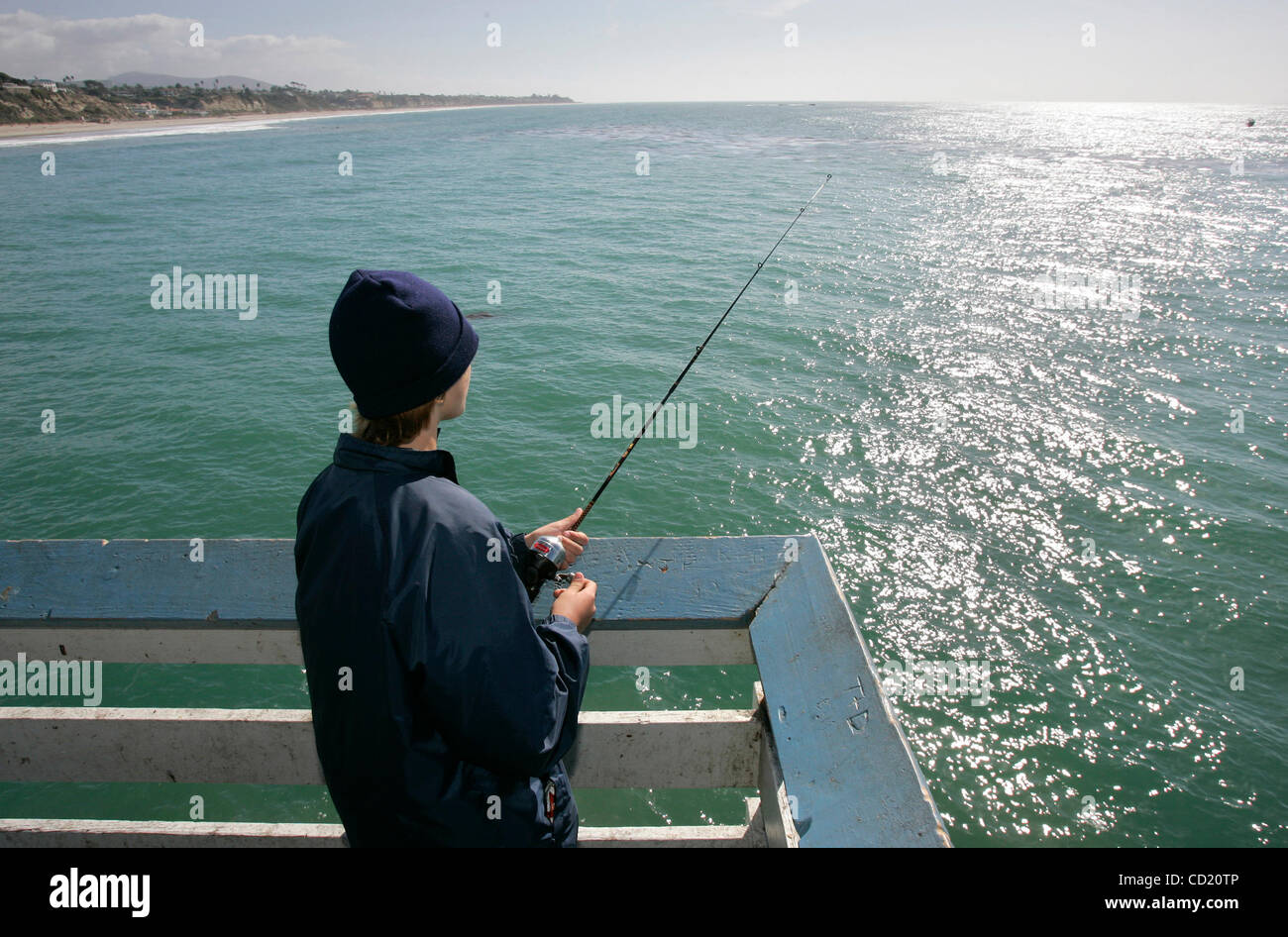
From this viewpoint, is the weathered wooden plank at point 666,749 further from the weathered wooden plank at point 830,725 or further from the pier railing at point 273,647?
the weathered wooden plank at point 830,725

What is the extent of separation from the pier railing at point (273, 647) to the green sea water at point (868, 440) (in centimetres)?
350

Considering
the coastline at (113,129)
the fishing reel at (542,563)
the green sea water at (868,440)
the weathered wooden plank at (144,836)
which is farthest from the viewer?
the coastline at (113,129)

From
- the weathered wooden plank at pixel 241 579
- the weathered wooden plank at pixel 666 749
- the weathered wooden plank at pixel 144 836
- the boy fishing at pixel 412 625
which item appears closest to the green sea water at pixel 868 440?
the weathered wooden plank at pixel 144 836

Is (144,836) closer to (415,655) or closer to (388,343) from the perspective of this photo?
(415,655)

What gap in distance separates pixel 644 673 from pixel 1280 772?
5661 millimetres

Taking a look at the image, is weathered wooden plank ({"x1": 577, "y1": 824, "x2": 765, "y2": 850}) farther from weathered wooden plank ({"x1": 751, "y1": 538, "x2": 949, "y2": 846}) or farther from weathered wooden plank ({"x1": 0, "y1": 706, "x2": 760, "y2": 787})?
weathered wooden plank ({"x1": 751, "y1": 538, "x2": 949, "y2": 846})

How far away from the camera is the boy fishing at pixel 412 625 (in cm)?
152

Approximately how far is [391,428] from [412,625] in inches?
20.3

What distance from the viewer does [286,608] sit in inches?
97.6

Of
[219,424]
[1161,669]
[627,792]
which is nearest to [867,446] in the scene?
[1161,669]

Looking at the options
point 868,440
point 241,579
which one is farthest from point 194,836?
point 868,440

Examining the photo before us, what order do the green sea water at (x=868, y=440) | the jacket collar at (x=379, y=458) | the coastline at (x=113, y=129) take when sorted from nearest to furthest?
the jacket collar at (x=379, y=458), the green sea water at (x=868, y=440), the coastline at (x=113, y=129)
